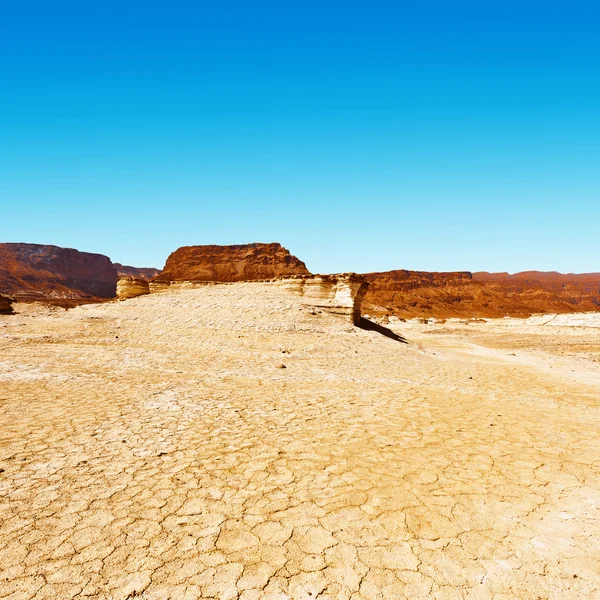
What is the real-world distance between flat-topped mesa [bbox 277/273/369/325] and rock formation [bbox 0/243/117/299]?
102 metres

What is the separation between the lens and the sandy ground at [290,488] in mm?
3309

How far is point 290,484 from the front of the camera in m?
4.93

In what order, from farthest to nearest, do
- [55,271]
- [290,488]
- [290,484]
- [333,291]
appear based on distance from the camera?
[55,271]
[333,291]
[290,484]
[290,488]

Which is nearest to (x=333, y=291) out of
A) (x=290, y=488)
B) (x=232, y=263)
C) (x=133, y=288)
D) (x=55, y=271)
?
(x=133, y=288)

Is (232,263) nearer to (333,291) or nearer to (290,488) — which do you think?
(333,291)

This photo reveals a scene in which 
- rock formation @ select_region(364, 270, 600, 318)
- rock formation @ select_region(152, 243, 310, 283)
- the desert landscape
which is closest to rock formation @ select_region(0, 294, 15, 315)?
the desert landscape

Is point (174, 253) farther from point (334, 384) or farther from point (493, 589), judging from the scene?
point (493, 589)

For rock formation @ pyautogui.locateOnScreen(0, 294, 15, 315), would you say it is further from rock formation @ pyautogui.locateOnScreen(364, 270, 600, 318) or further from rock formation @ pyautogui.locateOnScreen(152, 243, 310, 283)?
rock formation @ pyautogui.locateOnScreen(152, 243, 310, 283)

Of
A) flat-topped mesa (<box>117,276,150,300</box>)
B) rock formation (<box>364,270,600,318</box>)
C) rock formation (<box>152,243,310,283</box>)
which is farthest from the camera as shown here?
rock formation (<box>152,243,310,283</box>)

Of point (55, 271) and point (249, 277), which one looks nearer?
point (249, 277)

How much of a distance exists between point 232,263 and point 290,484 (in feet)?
391

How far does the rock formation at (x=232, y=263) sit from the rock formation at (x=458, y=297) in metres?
28.9

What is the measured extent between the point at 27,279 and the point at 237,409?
440 feet

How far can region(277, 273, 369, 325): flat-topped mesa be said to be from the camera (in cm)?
2591
